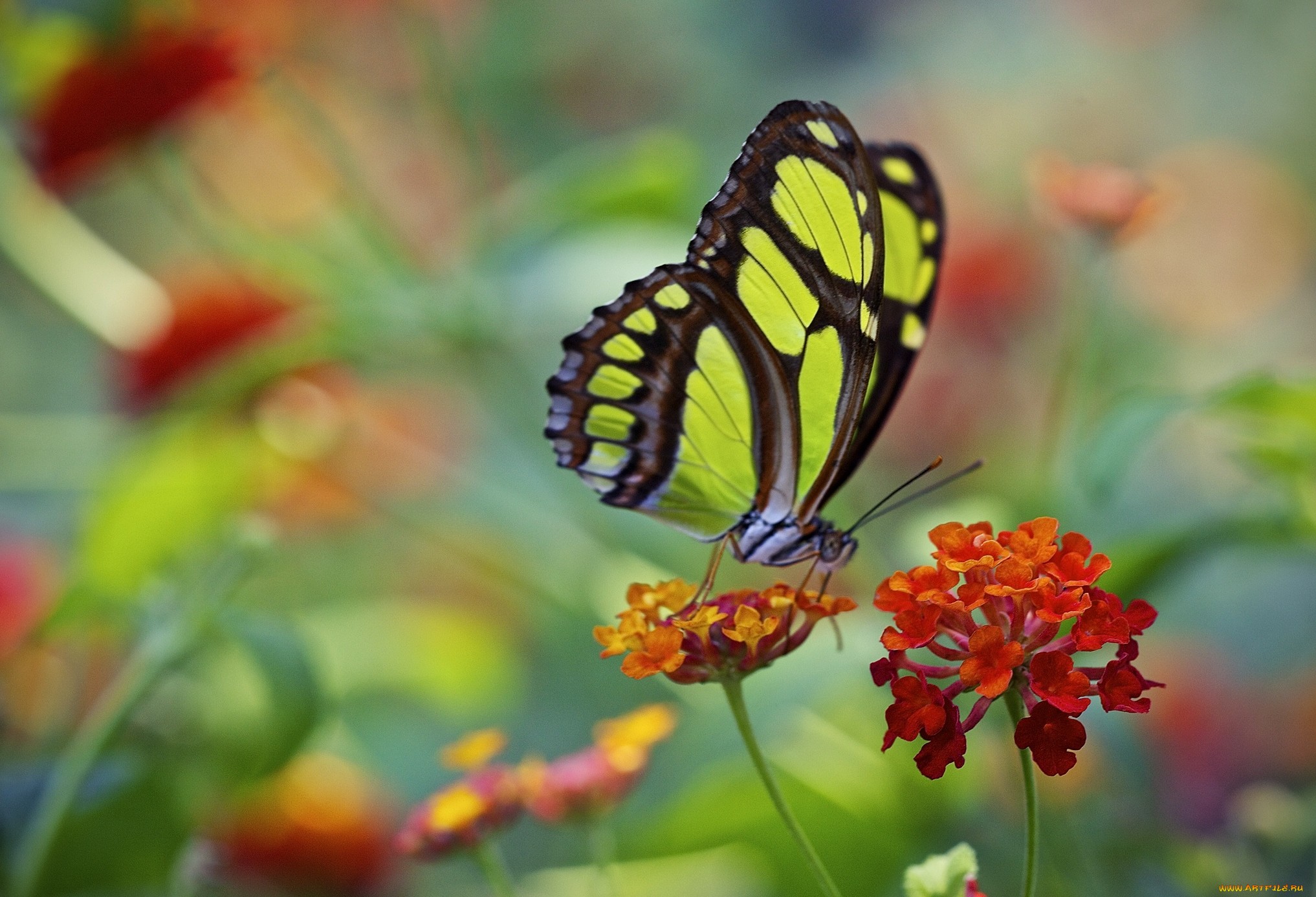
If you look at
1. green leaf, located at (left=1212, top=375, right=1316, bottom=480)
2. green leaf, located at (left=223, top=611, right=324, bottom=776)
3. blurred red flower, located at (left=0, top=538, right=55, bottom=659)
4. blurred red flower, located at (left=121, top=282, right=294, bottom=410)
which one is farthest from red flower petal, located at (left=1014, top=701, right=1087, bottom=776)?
blurred red flower, located at (left=121, top=282, right=294, bottom=410)

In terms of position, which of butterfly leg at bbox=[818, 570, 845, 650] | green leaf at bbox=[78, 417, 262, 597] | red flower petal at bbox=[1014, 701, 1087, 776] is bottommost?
red flower petal at bbox=[1014, 701, 1087, 776]

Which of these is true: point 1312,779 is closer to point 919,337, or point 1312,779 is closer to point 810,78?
point 919,337

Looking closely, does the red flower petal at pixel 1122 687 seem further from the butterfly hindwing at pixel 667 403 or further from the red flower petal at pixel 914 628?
the butterfly hindwing at pixel 667 403

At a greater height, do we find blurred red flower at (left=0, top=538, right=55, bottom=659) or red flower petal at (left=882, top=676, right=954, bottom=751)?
blurred red flower at (left=0, top=538, right=55, bottom=659)

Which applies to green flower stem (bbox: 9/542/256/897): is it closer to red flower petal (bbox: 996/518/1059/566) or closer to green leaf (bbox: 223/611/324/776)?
green leaf (bbox: 223/611/324/776)

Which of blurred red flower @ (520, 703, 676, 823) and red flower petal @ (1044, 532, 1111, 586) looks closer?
red flower petal @ (1044, 532, 1111, 586)

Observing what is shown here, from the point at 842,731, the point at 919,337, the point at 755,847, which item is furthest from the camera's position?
the point at 842,731

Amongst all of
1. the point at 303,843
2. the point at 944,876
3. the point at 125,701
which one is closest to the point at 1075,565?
the point at 944,876

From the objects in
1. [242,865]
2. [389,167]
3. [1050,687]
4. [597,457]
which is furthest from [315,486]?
[1050,687]
